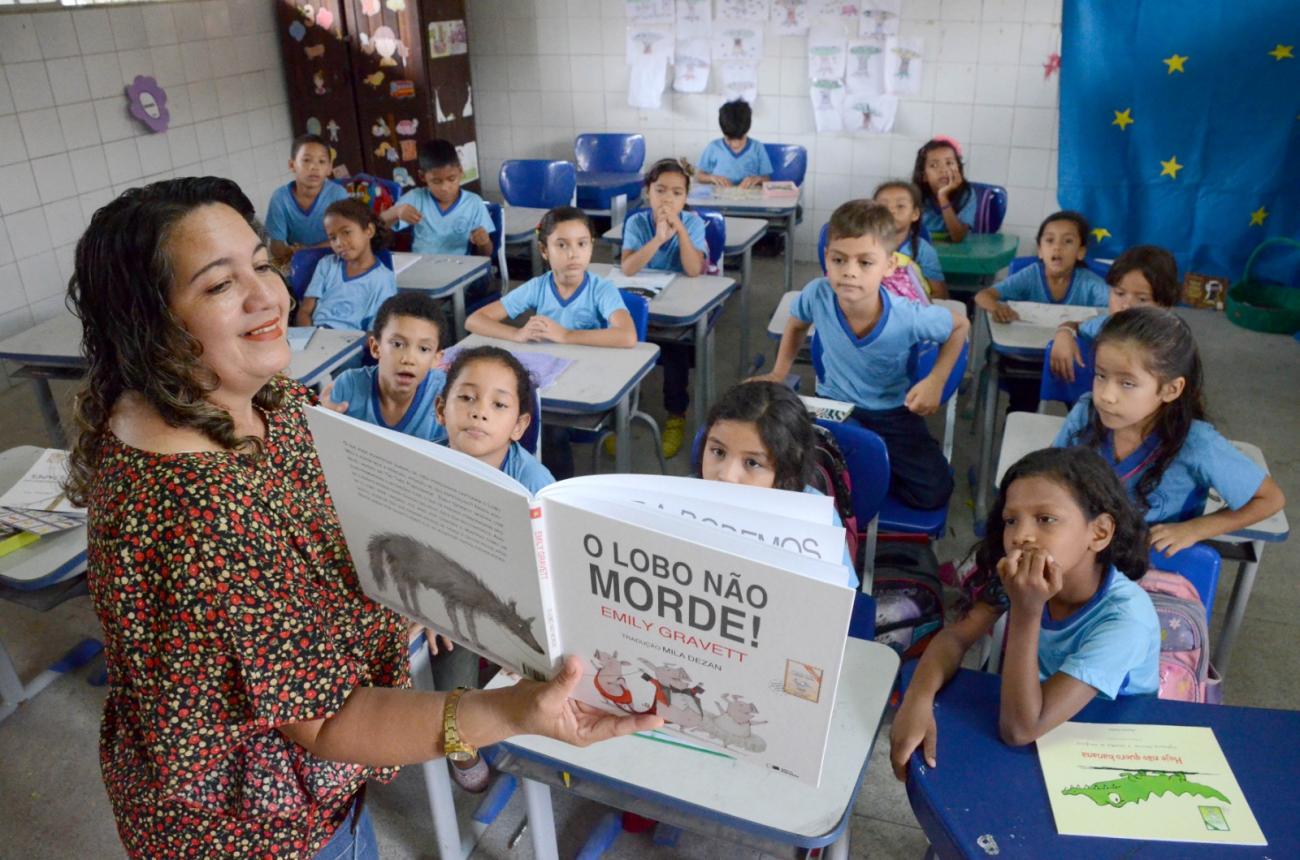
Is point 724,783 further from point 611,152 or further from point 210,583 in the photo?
point 611,152

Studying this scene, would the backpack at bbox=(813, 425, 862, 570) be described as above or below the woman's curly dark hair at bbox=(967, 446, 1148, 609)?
below

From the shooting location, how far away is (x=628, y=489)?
1.00 m

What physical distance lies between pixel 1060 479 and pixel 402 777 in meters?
1.61

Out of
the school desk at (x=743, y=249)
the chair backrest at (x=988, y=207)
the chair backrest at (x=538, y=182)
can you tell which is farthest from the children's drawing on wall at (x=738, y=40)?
the chair backrest at (x=988, y=207)

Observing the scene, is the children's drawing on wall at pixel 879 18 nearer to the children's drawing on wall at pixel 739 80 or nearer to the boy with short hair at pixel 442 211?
the children's drawing on wall at pixel 739 80

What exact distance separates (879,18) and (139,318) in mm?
5409

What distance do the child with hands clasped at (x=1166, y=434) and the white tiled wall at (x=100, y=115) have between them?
4.58 m

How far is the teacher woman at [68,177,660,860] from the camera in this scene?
92 cm

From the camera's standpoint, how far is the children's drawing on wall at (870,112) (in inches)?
226

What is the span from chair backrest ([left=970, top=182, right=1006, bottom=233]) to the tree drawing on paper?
3.72 meters

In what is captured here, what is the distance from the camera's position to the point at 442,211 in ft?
14.9

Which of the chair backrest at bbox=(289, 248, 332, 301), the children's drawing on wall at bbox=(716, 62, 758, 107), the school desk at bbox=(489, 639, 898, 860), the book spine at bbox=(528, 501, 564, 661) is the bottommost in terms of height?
the school desk at bbox=(489, 639, 898, 860)

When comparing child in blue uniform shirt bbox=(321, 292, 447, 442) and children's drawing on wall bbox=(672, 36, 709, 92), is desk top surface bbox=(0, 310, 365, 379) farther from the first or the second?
children's drawing on wall bbox=(672, 36, 709, 92)

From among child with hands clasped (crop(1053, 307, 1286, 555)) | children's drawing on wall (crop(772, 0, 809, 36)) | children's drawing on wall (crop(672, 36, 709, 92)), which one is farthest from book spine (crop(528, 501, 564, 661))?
children's drawing on wall (crop(672, 36, 709, 92))
